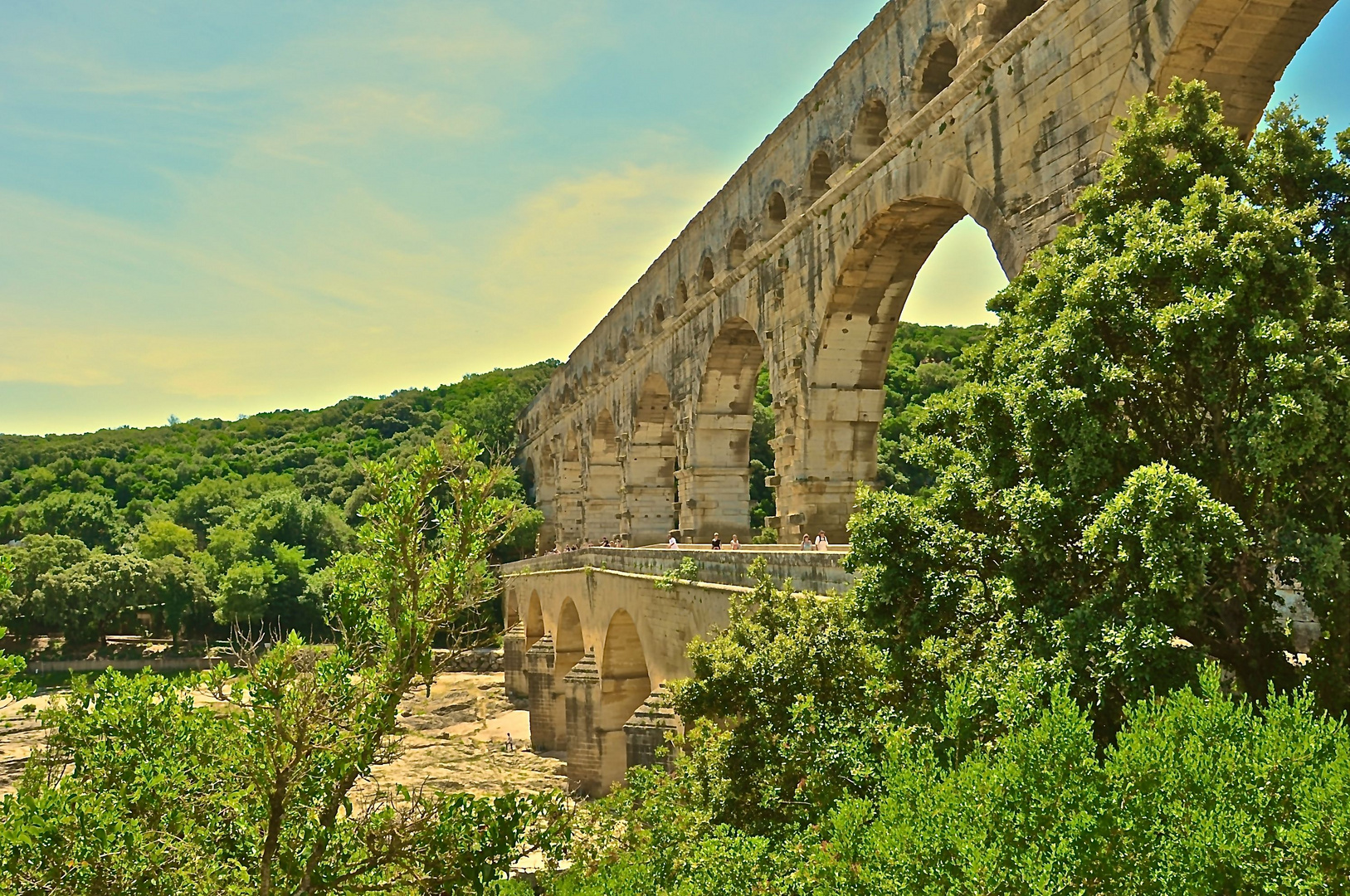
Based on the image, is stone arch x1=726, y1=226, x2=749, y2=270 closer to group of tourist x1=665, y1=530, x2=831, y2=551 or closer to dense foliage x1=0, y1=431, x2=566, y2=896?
group of tourist x1=665, y1=530, x2=831, y2=551

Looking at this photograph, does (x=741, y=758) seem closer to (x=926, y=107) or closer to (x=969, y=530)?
(x=969, y=530)

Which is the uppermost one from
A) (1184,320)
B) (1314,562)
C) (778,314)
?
(778,314)

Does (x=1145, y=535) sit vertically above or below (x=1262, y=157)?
below

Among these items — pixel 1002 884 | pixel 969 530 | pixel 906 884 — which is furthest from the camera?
pixel 969 530

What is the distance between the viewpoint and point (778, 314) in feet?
55.5

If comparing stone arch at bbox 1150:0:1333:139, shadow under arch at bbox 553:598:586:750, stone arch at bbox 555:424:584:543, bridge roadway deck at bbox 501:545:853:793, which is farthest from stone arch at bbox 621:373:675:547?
stone arch at bbox 1150:0:1333:139

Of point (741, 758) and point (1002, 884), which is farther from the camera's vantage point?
point (741, 758)

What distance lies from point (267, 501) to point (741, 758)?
2187 inches

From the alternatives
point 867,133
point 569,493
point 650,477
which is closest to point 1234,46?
point 867,133

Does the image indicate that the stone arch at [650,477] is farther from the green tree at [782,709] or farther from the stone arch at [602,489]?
the green tree at [782,709]

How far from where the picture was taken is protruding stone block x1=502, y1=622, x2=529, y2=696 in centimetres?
3491

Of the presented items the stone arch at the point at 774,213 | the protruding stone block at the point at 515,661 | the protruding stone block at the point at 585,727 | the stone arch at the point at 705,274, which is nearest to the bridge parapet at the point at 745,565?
the protruding stone block at the point at 585,727

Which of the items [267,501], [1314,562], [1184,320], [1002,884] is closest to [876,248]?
[1184,320]

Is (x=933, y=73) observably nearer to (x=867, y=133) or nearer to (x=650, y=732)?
(x=867, y=133)
